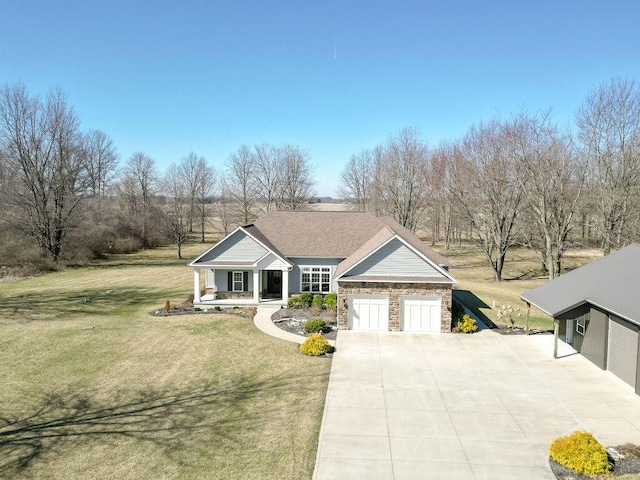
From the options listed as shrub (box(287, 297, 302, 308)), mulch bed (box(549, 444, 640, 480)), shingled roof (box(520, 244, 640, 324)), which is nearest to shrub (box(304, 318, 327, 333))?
shrub (box(287, 297, 302, 308))

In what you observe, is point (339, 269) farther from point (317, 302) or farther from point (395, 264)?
point (395, 264)

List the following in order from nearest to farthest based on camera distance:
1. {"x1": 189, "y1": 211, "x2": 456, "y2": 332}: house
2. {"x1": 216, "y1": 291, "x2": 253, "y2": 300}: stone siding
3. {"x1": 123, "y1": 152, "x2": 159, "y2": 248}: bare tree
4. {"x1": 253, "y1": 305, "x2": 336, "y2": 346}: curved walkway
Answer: {"x1": 253, "y1": 305, "x2": 336, "y2": 346}: curved walkway < {"x1": 189, "y1": 211, "x2": 456, "y2": 332}: house < {"x1": 216, "y1": 291, "x2": 253, "y2": 300}: stone siding < {"x1": 123, "y1": 152, "x2": 159, "y2": 248}: bare tree

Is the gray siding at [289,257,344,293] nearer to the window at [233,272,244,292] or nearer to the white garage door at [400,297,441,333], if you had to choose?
the window at [233,272,244,292]

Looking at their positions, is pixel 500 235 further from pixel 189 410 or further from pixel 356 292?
pixel 189 410

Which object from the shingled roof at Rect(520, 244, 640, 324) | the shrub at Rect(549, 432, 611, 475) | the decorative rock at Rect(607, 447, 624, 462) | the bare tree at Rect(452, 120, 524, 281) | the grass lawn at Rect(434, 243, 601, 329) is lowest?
the decorative rock at Rect(607, 447, 624, 462)

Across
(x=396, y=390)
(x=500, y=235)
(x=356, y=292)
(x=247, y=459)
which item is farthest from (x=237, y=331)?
(x=500, y=235)

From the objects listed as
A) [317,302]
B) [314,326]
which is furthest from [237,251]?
[314,326]

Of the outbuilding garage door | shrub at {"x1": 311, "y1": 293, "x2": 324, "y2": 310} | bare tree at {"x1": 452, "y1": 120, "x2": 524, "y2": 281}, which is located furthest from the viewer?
bare tree at {"x1": 452, "y1": 120, "x2": 524, "y2": 281}

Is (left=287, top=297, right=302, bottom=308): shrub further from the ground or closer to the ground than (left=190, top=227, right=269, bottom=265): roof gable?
closer to the ground
